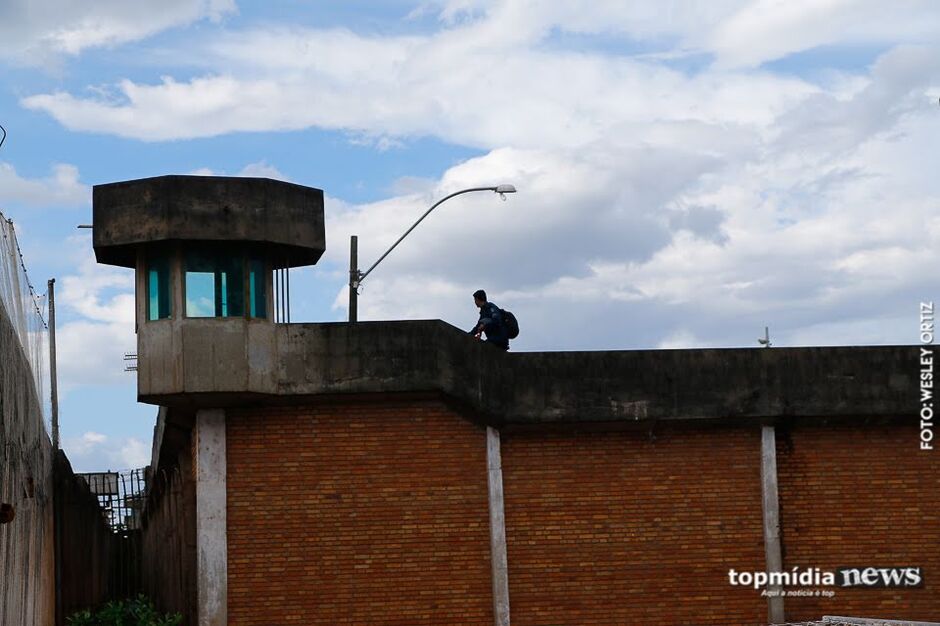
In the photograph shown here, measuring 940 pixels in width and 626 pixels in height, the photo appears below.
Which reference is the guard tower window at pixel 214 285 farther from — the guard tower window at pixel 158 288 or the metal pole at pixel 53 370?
the metal pole at pixel 53 370

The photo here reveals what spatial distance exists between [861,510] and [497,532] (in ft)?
18.6

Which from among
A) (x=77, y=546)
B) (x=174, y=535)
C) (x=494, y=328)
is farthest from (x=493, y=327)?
(x=77, y=546)

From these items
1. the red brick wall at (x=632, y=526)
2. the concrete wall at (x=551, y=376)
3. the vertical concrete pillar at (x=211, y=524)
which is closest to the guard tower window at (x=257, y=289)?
the concrete wall at (x=551, y=376)

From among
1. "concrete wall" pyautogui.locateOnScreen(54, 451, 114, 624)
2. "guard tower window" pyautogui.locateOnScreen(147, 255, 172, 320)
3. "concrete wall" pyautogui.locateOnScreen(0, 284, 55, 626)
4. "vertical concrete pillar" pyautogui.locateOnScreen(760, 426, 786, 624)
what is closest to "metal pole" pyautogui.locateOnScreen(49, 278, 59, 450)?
"concrete wall" pyautogui.locateOnScreen(54, 451, 114, 624)

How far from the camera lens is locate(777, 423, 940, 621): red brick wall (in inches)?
778

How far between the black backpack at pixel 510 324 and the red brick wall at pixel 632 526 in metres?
1.70

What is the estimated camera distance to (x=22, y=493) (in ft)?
53.6

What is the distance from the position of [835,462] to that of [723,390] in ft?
7.02

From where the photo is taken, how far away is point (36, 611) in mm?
19281

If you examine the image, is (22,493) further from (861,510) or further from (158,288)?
(861,510)

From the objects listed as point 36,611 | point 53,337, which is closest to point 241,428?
point 36,611

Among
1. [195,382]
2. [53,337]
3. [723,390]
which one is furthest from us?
[53,337]

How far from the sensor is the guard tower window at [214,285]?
62.2 ft

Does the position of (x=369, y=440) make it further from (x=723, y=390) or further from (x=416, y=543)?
(x=723, y=390)
